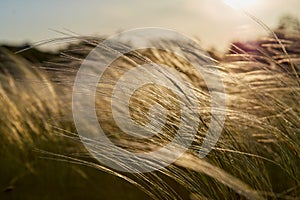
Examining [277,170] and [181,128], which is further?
[277,170]

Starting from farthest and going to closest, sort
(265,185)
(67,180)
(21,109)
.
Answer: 1. (21,109)
2. (67,180)
3. (265,185)

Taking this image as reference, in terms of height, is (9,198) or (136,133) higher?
(136,133)

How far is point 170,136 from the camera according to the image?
4.95 ft

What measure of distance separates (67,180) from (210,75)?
2.83 feet

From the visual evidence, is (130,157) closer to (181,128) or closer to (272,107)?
(181,128)

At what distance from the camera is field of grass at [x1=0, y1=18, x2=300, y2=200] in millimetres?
1460

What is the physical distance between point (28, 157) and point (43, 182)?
0.28 metres

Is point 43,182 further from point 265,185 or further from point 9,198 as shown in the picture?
point 265,185

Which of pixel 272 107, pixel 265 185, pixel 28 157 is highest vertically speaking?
pixel 272 107

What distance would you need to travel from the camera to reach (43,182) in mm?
2381

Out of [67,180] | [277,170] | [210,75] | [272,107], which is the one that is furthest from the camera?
[67,180]

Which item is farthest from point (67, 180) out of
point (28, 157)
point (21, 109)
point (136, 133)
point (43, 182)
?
point (136, 133)

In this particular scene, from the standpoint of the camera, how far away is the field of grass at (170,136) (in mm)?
1460

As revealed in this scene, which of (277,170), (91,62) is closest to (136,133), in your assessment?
(91,62)
